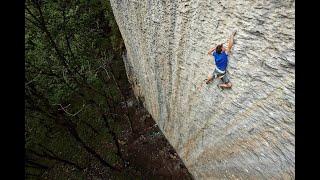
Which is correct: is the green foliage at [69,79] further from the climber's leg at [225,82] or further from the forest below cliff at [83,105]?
the climber's leg at [225,82]

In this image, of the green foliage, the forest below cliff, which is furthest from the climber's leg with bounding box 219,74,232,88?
the green foliage

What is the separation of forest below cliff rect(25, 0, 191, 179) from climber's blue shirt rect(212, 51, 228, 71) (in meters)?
6.01

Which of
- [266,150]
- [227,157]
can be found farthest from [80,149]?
[266,150]

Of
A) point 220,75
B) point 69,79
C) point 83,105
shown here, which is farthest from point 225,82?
point 69,79

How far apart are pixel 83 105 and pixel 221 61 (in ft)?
27.1

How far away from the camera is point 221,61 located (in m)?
3.79

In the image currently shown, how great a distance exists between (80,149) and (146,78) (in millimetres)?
4889

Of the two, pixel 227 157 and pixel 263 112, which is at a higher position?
pixel 263 112

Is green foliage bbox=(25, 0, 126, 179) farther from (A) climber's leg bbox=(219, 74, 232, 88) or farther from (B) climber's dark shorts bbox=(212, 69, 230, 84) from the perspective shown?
(A) climber's leg bbox=(219, 74, 232, 88)

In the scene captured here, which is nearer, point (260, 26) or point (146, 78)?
point (260, 26)

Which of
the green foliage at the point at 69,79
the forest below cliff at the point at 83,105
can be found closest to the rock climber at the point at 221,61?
the forest below cliff at the point at 83,105

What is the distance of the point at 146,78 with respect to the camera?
766 centimetres

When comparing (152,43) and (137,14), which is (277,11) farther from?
(137,14)

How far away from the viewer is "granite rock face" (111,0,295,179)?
3086 mm
